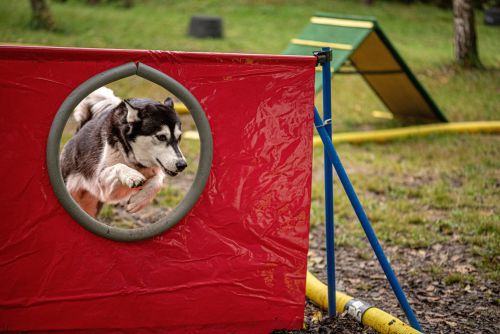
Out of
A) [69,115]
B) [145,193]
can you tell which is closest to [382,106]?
[145,193]

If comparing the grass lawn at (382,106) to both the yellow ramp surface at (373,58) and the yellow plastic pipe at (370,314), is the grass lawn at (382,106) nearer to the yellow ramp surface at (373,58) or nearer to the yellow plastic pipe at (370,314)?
the yellow ramp surface at (373,58)

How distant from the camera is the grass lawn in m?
5.30

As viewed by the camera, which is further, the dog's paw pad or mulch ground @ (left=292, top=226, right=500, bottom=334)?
mulch ground @ (left=292, top=226, right=500, bottom=334)

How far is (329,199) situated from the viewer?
339cm

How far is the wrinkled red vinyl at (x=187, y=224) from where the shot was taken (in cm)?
273

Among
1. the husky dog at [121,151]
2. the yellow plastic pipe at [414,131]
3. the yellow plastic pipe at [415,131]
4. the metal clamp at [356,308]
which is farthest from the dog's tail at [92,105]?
the yellow plastic pipe at [415,131]

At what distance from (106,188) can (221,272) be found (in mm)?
709

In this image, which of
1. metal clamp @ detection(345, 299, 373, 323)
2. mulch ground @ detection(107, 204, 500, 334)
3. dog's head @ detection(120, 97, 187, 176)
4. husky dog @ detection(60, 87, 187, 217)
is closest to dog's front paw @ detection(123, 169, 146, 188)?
husky dog @ detection(60, 87, 187, 217)

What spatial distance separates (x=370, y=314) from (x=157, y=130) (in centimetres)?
149

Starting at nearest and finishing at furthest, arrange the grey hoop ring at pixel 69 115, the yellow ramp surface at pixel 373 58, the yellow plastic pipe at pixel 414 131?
the grey hoop ring at pixel 69 115 → the yellow ramp surface at pixel 373 58 → the yellow plastic pipe at pixel 414 131

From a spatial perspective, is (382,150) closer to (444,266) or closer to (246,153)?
(444,266)

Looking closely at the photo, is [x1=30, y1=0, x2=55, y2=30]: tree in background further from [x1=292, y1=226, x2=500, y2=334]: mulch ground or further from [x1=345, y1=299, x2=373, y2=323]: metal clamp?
[x1=345, y1=299, x2=373, y2=323]: metal clamp

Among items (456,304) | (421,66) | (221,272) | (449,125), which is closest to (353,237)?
(456,304)

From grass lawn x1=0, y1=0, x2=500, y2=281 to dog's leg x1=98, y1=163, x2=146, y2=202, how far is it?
7.31ft
